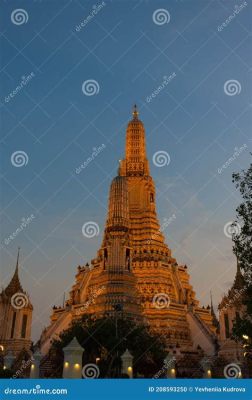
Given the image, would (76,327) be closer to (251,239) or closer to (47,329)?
(251,239)

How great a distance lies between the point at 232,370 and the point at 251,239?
2403cm

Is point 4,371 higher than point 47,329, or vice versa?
point 47,329

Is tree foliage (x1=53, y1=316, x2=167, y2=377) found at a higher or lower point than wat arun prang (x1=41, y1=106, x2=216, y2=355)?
lower

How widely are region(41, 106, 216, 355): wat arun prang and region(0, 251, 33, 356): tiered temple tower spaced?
3.46 metres

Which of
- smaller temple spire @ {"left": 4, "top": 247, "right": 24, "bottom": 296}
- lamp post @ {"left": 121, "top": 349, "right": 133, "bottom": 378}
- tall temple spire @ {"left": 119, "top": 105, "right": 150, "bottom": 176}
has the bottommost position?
lamp post @ {"left": 121, "top": 349, "right": 133, "bottom": 378}

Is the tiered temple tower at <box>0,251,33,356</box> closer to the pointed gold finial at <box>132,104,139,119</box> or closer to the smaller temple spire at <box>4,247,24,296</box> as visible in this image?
the smaller temple spire at <box>4,247,24,296</box>

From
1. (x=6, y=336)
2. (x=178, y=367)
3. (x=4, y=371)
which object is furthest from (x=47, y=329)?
(x=4, y=371)

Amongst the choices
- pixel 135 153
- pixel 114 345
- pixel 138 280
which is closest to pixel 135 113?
pixel 135 153

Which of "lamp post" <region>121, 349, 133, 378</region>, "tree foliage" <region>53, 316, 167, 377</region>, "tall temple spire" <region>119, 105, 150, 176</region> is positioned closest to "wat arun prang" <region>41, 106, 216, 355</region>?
"tall temple spire" <region>119, 105, 150, 176</region>

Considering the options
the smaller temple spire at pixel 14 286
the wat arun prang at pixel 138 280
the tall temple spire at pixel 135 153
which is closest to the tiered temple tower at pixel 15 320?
the smaller temple spire at pixel 14 286

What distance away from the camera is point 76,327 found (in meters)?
33.9

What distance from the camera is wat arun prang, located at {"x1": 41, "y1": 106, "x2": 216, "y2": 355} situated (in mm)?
49344

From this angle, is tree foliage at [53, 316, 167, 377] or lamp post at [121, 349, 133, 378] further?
tree foliage at [53, 316, 167, 377]

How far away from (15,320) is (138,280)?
16.5 metres
